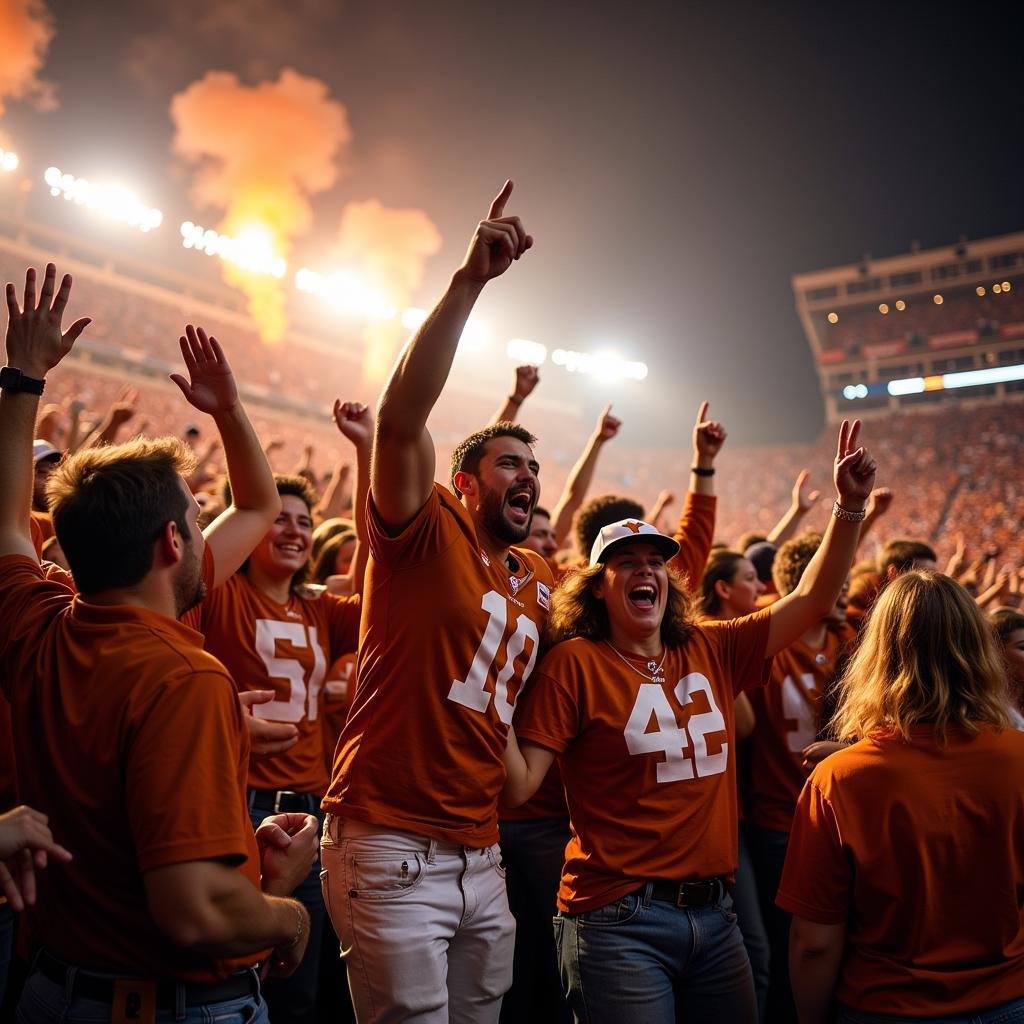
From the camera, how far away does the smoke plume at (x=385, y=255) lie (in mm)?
33438

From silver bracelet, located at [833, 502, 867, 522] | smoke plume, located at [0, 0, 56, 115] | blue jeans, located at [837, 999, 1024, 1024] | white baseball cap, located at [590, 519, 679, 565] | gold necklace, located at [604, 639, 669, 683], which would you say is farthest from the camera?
smoke plume, located at [0, 0, 56, 115]

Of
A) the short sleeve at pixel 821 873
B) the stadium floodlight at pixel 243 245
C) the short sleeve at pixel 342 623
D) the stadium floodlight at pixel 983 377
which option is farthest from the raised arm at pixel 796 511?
the stadium floodlight at pixel 983 377

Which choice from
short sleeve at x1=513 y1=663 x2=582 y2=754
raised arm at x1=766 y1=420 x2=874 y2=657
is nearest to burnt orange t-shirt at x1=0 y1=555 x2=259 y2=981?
short sleeve at x1=513 y1=663 x2=582 y2=754

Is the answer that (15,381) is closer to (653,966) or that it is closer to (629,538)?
(629,538)

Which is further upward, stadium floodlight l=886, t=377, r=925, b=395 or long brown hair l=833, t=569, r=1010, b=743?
stadium floodlight l=886, t=377, r=925, b=395

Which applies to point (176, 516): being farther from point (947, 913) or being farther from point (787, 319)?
point (787, 319)

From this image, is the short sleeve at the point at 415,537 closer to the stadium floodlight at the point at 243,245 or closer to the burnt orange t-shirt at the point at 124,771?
the burnt orange t-shirt at the point at 124,771

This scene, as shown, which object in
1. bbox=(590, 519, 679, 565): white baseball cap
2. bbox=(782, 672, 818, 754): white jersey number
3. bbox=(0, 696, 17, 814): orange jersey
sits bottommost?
bbox=(0, 696, 17, 814): orange jersey

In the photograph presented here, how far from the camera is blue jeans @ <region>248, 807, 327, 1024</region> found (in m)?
3.03

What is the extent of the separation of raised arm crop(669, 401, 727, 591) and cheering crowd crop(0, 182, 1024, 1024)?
23.6 inches

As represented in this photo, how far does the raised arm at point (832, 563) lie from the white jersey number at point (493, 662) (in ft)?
3.17

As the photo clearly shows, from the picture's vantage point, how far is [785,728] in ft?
11.3

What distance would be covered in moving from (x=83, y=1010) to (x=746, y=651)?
216 cm

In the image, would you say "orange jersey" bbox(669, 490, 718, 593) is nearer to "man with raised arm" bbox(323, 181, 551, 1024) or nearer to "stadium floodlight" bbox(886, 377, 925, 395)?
"man with raised arm" bbox(323, 181, 551, 1024)
